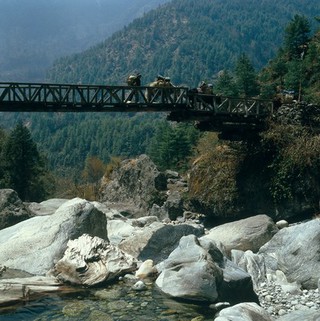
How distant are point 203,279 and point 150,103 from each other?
36.4ft

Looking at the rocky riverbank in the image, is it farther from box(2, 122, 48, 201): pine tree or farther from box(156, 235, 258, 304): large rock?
box(2, 122, 48, 201): pine tree

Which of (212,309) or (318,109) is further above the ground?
(318,109)

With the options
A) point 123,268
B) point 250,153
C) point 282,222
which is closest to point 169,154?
point 250,153

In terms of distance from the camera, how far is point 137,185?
119 ft

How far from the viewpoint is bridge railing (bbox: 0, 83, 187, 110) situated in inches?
828

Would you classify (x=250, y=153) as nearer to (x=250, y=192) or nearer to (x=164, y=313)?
(x=250, y=192)

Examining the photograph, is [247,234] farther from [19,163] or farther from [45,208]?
[19,163]

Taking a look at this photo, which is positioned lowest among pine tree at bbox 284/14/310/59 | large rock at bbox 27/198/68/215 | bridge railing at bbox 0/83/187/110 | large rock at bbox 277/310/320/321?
large rock at bbox 27/198/68/215

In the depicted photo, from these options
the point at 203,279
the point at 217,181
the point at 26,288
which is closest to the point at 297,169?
the point at 217,181

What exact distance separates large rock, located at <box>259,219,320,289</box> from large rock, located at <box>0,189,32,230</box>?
14973 mm

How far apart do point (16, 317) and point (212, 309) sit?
181 inches

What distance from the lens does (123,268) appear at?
1555cm

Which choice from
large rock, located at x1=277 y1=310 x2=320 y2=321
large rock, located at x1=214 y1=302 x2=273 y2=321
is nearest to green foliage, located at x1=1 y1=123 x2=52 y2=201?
large rock, located at x1=214 y1=302 x2=273 y2=321

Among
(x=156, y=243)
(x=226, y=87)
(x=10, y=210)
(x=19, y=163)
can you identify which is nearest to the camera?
(x=156, y=243)
